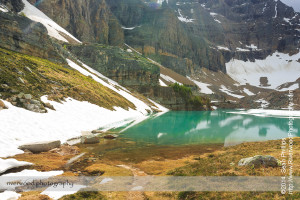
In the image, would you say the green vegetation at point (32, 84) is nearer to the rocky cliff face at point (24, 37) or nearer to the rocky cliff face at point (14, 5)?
the rocky cliff face at point (24, 37)

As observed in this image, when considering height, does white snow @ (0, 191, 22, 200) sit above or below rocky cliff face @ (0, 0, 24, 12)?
below

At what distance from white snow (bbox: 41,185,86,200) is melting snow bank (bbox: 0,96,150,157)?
229 inches

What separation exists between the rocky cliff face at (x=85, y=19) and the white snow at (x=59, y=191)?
411 ft

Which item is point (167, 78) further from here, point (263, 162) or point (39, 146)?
point (263, 162)

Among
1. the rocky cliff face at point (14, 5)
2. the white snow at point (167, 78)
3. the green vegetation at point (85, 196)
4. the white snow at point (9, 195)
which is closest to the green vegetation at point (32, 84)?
the white snow at point (9, 195)

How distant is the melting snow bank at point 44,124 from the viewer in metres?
14.1

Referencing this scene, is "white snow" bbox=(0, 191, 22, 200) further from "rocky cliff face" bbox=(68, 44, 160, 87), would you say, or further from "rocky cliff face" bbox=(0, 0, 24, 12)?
"rocky cliff face" bbox=(0, 0, 24, 12)

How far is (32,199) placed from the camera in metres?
6.96

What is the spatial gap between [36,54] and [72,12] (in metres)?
91.6

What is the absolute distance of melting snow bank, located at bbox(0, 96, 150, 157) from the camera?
14.1m

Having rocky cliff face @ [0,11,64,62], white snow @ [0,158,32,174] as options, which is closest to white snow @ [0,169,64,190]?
white snow @ [0,158,32,174]

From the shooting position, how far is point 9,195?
289 inches

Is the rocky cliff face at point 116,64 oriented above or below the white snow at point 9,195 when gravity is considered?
above

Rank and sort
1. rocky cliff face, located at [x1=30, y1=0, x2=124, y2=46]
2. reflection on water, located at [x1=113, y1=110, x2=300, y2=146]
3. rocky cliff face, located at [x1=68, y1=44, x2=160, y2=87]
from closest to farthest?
reflection on water, located at [x1=113, y1=110, x2=300, y2=146], rocky cliff face, located at [x1=68, y1=44, x2=160, y2=87], rocky cliff face, located at [x1=30, y1=0, x2=124, y2=46]
